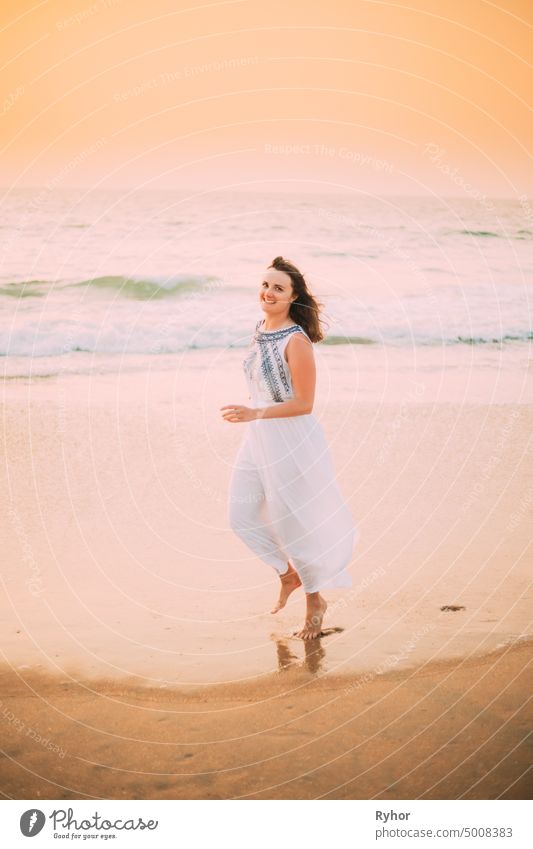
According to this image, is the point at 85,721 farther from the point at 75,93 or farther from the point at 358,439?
the point at 75,93

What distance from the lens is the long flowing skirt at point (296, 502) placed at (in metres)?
5.80

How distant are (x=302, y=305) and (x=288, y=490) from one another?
3.70 ft

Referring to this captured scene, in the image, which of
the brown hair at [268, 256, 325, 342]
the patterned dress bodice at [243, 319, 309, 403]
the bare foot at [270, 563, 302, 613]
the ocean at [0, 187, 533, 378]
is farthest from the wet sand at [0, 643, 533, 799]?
the ocean at [0, 187, 533, 378]

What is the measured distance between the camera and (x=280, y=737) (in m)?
4.59

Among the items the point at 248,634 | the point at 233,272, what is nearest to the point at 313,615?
the point at 248,634

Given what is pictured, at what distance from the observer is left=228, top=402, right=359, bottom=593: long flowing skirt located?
5.80 meters

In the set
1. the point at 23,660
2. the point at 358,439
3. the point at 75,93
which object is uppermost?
the point at 75,93

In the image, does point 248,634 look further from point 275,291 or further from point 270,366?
point 275,291

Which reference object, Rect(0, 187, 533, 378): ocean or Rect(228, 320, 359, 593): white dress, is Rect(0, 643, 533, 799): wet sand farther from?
Rect(0, 187, 533, 378): ocean

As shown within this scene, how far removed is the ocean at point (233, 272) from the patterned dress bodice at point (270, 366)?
8.99 m

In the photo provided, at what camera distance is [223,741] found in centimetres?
455

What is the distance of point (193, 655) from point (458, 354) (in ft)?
36.5

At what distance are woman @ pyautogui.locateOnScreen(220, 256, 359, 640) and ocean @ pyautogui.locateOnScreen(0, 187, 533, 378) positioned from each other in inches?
356
